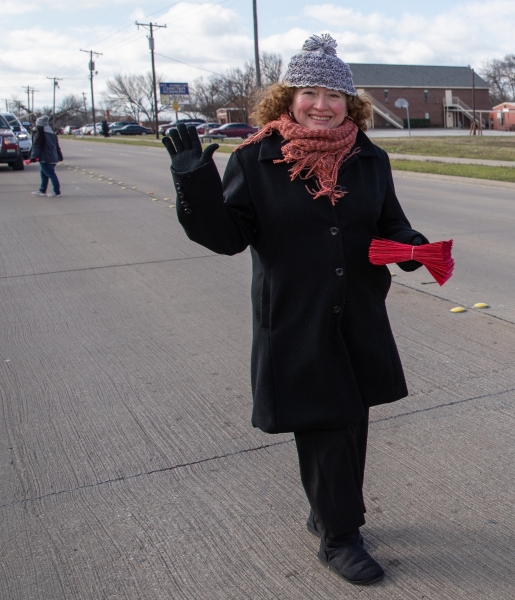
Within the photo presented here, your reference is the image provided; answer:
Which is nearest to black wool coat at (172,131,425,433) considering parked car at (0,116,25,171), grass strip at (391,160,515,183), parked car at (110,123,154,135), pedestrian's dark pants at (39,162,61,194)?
pedestrian's dark pants at (39,162,61,194)

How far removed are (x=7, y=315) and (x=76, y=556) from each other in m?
4.06

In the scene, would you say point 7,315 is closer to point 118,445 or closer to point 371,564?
point 118,445

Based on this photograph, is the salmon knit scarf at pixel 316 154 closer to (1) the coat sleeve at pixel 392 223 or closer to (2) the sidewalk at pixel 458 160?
(1) the coat sleeve at pixel 392 223

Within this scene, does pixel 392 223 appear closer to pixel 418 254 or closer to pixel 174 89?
pixel 418 254

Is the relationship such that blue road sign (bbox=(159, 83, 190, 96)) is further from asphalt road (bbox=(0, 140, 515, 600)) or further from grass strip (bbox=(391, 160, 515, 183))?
asphalt road (bbox=(0, 140, 515, 600))

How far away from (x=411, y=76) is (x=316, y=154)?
8600 centimetres

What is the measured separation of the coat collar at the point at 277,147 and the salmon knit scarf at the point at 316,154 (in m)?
0.02

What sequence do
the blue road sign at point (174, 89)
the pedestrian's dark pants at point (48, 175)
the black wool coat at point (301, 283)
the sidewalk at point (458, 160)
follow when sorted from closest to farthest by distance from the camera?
1. the black wool coat at point (301, 283)
2. the pedestrian's dark pants at point (48, 175)
3. the sidewalk at point (458, 160)
4. the blue road sign at point (174, 89)

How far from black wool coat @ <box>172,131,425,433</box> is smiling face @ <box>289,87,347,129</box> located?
12cm

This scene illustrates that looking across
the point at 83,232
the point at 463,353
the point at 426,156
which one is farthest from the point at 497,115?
the point at 463,353

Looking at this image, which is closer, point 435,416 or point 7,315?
point 435,416

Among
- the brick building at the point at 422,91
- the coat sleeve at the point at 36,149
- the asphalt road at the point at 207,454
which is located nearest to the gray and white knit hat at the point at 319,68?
the asphalt road at the point at 207,454

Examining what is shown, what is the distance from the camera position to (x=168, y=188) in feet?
56.4

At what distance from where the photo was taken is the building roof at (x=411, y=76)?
3199 inches
